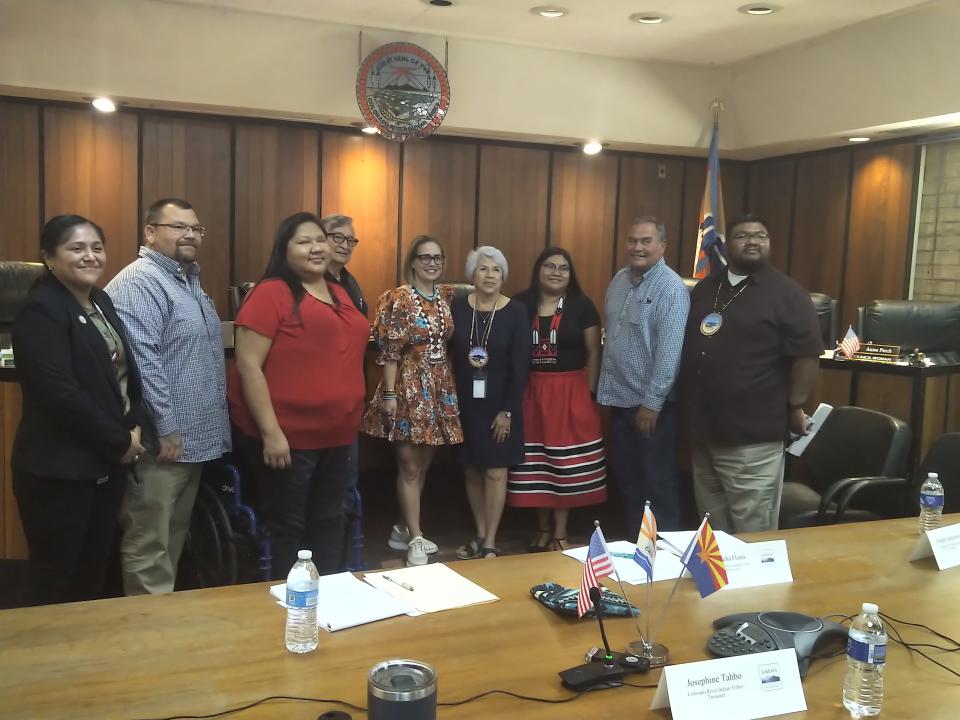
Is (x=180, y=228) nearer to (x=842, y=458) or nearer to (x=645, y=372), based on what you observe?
(x=645, y=372)

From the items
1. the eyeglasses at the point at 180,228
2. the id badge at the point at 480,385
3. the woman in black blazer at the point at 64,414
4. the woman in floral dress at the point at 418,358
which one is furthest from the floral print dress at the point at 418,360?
the woman in black blazer at the point at 64,414

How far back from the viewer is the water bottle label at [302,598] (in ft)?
5.32

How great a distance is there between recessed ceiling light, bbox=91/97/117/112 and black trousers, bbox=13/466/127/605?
355 cm

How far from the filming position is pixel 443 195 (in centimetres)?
679

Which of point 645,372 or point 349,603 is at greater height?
point 645,372

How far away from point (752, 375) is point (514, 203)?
3.91m

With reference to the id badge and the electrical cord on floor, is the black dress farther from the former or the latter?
the electrical cord on floor

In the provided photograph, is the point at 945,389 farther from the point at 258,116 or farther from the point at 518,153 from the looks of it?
the point at 258,116

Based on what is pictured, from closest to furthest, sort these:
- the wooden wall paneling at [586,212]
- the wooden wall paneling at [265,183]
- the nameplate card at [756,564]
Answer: the nameplate card at [756,564]
the wooden wall paneling at [265,183]
the wooden wall paneling at [586,212]

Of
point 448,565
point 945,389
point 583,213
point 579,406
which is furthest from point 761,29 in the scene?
point 448,565

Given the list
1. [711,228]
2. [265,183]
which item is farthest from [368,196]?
[711,228]

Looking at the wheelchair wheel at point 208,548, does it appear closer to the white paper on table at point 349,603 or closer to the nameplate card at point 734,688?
the white paper on table at point 349,603

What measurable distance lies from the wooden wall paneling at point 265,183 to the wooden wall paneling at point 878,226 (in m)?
4.13

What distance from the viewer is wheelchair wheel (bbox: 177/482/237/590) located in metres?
3.22
